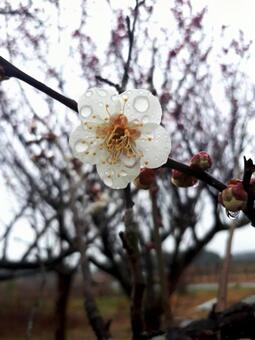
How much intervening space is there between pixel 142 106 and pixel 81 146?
16cm

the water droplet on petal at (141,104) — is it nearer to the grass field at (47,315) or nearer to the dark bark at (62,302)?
the dark bark at (62,302)

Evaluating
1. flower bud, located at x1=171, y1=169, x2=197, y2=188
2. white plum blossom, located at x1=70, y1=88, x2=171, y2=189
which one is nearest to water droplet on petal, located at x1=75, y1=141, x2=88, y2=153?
white plum blossom, located at x1=70, y1=88, x2=171, y2=189

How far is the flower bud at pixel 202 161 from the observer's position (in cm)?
91

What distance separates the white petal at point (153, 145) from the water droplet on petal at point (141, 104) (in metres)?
0.04

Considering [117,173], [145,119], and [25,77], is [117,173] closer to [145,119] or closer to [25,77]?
[145,119]

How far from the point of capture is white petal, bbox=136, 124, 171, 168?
916 millimetres

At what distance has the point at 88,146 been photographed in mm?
1073

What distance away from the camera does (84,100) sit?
0.97 meters

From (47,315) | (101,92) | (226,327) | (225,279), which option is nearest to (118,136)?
(101,92)

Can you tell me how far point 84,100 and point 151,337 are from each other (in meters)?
0.59

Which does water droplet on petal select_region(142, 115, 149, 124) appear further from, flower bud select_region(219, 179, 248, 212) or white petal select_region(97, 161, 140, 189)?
flower bud select_region(219, 179, 248, 212)

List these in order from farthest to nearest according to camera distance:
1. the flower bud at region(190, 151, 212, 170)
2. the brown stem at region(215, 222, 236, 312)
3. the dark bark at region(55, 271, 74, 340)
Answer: the dark bark at region(55, 271, 74, 340) → the brown stem at region(215, 222, 236, 312) → the flower bud at region(190, 151, 212, 170)

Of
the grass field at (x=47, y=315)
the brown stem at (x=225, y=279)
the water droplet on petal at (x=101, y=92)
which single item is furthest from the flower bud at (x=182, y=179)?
the grass field at (x=47, y=315)

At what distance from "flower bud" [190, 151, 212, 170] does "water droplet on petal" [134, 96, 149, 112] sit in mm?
166
